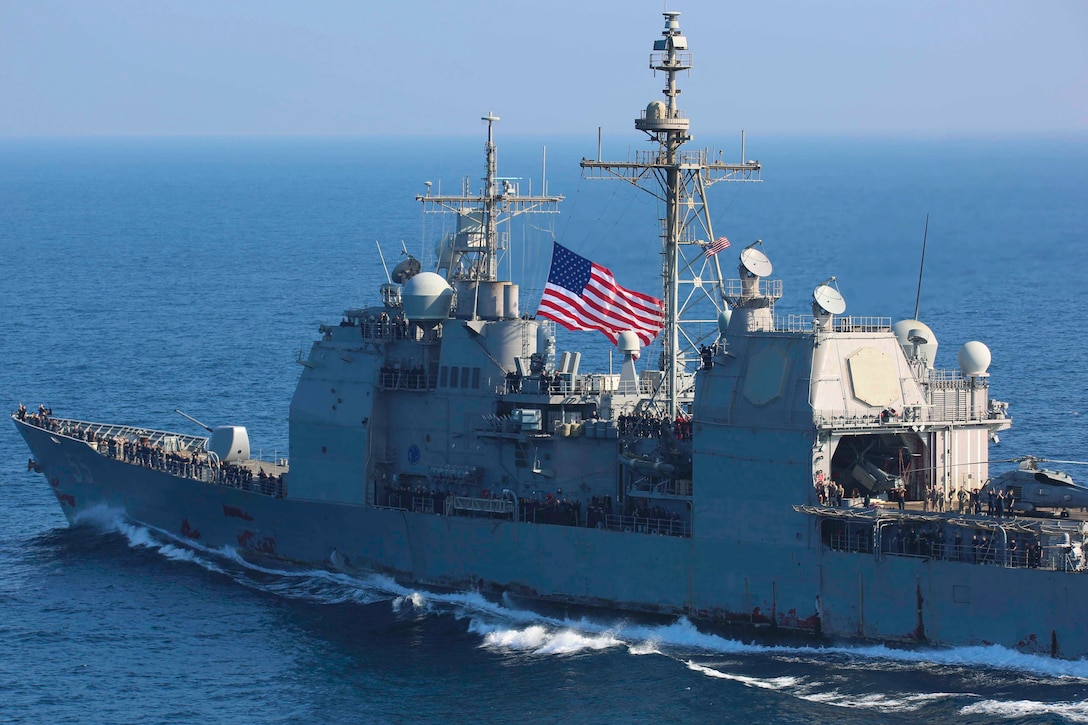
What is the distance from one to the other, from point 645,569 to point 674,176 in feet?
28.3

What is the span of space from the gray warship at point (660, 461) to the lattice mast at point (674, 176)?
0.06m

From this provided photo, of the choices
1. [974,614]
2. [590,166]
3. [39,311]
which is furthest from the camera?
[39,311]

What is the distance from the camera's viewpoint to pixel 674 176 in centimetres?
3675

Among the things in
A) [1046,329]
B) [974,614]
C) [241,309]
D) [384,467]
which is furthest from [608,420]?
[241,309]

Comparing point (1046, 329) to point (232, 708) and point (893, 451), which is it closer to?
point (893, 451)

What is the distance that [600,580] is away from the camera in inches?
1398

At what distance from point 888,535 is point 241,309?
2003 inches

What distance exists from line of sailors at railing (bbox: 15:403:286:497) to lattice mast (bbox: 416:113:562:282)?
24.6ft

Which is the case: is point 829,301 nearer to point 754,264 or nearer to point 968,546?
point 754,264

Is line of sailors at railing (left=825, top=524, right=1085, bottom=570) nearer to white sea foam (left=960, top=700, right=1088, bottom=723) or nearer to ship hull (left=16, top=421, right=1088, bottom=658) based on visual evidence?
ship hull (left=16, top=421, right=1088, bottom=658)

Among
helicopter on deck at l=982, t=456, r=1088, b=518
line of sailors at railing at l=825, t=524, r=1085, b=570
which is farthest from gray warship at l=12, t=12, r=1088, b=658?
helicopter on deck at l=982, t=456, r=1088, b=518

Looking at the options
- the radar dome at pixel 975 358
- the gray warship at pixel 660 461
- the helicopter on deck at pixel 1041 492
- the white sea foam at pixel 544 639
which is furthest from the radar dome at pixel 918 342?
the white sea foam at pixel 544 639

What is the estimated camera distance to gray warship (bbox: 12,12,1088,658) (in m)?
32.0

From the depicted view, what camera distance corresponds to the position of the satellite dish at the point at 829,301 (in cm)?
3284
